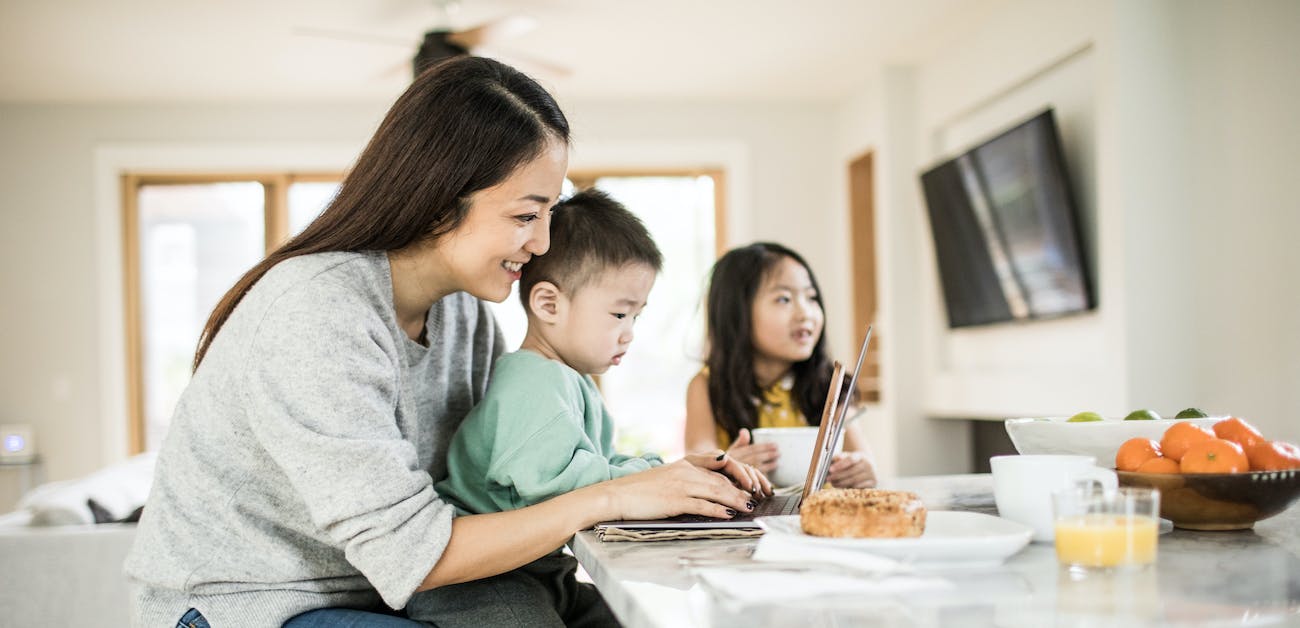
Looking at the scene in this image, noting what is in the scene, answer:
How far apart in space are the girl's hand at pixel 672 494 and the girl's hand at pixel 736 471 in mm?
94

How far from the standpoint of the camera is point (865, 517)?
921 millimetres

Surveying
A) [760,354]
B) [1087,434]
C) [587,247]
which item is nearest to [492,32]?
[760,354]

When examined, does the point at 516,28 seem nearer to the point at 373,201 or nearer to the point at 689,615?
the point at 373,201

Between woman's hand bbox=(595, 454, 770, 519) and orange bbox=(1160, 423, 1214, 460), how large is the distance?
1.42 feet

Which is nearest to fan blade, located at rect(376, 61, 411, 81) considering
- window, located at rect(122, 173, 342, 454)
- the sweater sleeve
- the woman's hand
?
window, located at rect(122, 173, 342, 454)

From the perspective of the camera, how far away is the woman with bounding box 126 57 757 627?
3.61 feet

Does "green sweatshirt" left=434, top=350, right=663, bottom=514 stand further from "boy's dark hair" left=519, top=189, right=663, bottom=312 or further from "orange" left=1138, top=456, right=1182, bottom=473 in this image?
"orange" left=1138, top=456, right=1182, bottom=473

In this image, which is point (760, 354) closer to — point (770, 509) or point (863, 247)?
point (770, 509)

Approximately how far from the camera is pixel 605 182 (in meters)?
6.50

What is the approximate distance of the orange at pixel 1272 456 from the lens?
1039mm

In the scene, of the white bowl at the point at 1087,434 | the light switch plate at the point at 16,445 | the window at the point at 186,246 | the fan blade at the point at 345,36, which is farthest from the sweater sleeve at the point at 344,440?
the light switch plate at the point at 16,445

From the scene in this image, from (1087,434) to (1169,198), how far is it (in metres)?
2.75

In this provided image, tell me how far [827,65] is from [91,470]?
15.0ft

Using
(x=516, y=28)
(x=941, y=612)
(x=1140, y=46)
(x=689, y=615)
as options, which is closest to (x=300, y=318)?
(x=689, y=615)
